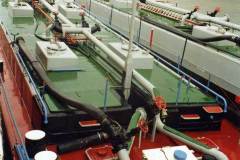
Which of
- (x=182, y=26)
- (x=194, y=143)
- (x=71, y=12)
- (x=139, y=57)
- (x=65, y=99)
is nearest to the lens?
(x=194, y=143)

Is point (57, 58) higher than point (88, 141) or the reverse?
higher

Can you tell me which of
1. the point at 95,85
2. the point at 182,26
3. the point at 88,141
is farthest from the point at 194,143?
the point at 182,26

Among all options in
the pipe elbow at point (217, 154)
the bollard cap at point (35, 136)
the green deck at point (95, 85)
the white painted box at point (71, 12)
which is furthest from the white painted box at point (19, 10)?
the pipe elbow at point (217, 154)

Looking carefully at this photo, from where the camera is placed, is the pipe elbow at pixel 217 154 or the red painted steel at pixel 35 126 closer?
the pipe elbow at pixel 217 154

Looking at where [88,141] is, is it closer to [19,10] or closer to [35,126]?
A: [35,126]

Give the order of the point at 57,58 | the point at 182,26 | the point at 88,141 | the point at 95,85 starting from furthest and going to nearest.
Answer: the point at 182,26
the point at 57,58
the point at 95,85
the point at 88,141

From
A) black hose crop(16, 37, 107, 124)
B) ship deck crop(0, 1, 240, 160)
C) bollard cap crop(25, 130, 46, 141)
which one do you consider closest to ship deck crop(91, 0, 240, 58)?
ship deck crop(0, 1, 240, 160)

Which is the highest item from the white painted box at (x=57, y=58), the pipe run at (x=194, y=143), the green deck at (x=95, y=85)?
the white painted box at (x=57, y=58)

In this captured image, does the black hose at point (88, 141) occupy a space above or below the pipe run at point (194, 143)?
above

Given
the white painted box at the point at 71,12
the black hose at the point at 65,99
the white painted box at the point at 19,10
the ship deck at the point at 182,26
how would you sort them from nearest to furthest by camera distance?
the black hose at the point at 65,99 → the ship deck at the point at 182,26 → the white painted box at the point at 19,10 → the white painted box at the point at 71,12

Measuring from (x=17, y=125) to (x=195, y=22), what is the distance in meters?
5.64

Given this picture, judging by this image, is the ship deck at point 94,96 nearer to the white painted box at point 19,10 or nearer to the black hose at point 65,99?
the black hose at point 65,99

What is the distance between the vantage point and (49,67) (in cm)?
584

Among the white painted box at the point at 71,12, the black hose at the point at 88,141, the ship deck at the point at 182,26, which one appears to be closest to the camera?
the black hose at the point at 88,141
